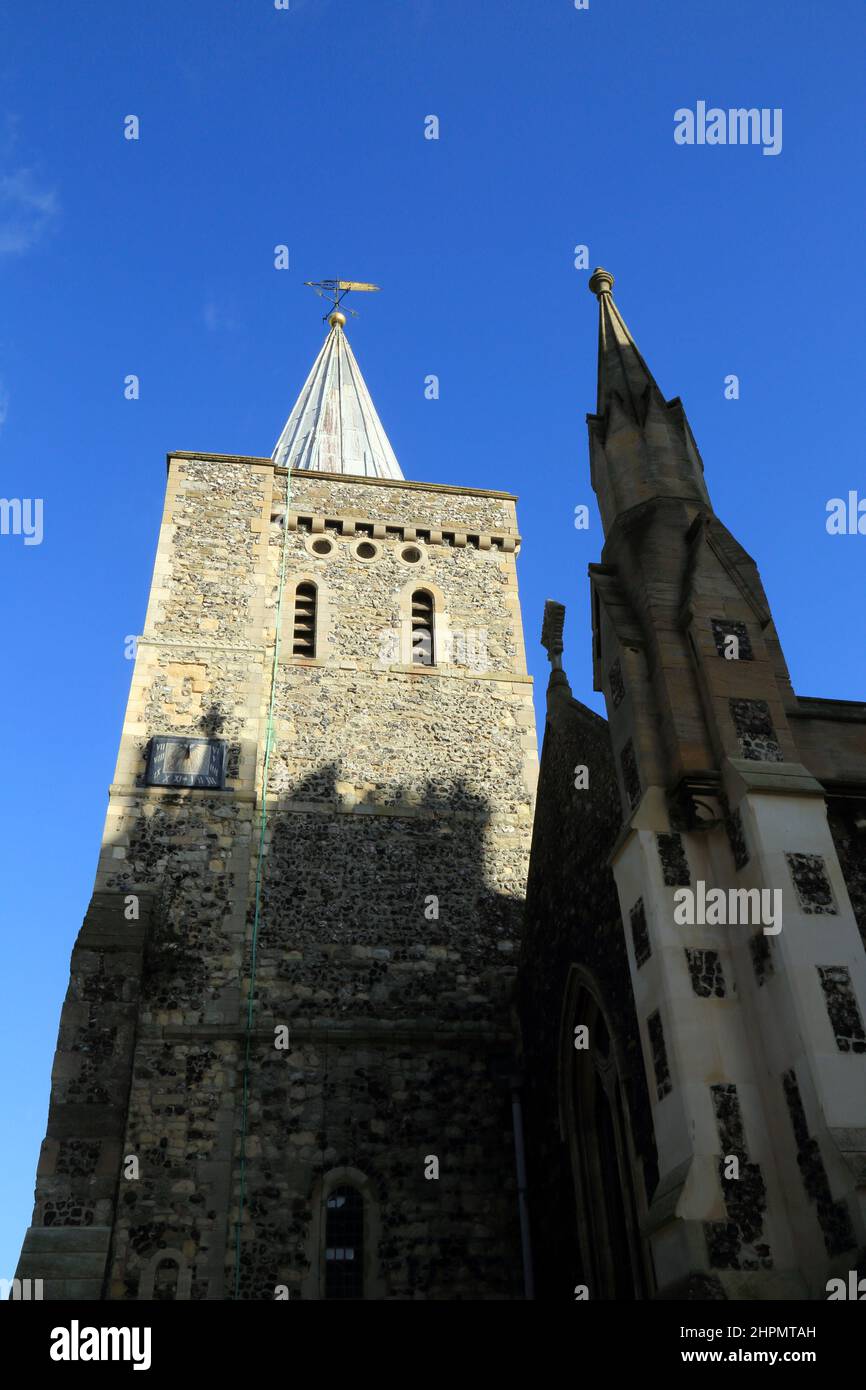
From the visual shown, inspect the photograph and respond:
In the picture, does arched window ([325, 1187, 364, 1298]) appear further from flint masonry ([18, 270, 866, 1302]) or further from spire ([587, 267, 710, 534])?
spire ([587, 267, 710, 534])

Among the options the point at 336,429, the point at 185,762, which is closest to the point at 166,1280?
the point at 185,762

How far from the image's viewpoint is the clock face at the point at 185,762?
16906mm

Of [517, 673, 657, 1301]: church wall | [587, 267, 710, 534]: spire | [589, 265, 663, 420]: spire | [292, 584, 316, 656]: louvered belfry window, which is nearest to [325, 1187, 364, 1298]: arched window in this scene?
[517, 673, 657, 1301]: church wall

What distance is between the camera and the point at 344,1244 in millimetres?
13375

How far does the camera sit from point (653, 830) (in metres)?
9.32

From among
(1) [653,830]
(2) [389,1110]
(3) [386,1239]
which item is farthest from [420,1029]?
(1) [653,830]

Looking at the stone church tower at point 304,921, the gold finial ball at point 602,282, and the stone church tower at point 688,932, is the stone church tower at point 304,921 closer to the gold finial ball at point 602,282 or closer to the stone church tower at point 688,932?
the stone church tower at point 688,932

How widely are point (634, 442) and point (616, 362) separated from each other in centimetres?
134

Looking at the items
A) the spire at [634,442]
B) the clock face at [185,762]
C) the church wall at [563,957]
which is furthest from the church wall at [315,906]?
the spire at [634,442]

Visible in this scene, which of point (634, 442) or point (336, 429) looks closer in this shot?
point (634, 442)

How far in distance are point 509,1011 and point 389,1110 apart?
2084 mm

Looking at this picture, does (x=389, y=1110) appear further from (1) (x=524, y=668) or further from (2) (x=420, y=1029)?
(1) (x=524, y=668)

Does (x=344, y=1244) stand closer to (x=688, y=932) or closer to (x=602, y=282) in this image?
(x=688, y=932)
